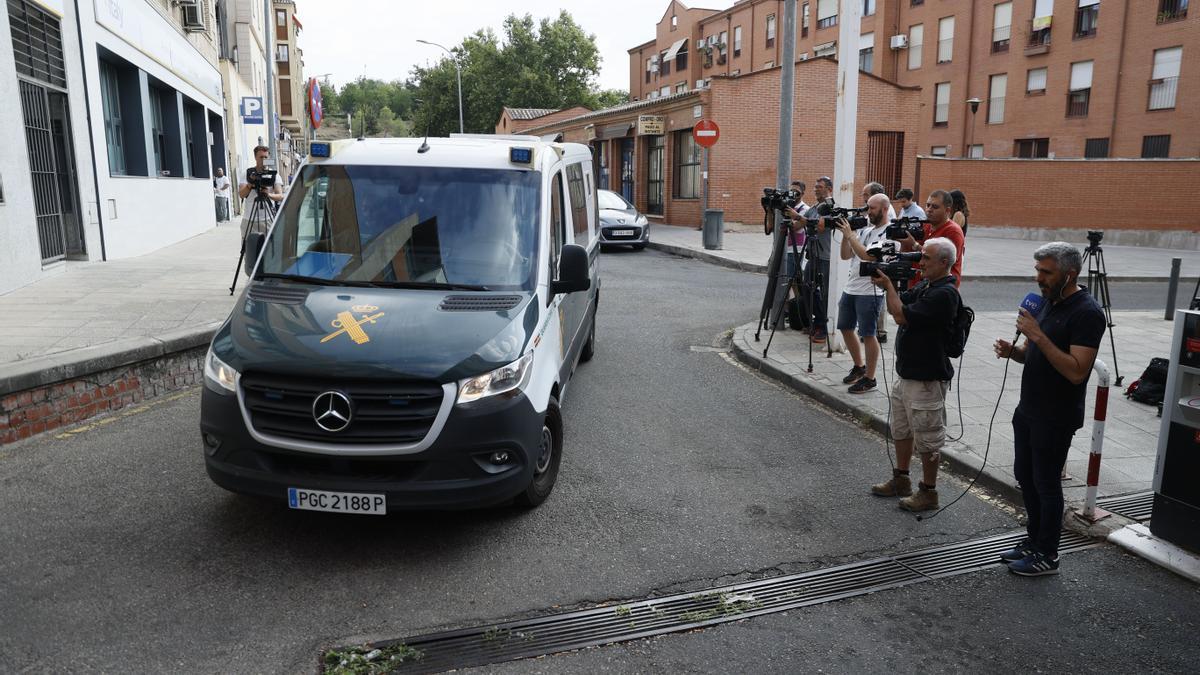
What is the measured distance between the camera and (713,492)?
545 cm

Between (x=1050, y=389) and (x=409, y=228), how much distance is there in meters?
3.80

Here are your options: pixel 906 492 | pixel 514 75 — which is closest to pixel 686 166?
pixel 906 492

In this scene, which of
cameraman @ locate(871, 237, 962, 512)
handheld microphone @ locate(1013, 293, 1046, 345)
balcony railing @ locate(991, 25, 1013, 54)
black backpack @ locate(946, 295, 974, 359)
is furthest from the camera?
balcony railing @ locate(991, 25, 1013, 54)

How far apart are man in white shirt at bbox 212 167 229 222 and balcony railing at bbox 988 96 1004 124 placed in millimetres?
33104

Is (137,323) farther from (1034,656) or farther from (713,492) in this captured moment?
(1034,656)

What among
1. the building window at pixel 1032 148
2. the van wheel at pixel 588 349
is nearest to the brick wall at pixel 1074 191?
the building window at pixel 1032 148

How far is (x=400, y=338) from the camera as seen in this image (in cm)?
439

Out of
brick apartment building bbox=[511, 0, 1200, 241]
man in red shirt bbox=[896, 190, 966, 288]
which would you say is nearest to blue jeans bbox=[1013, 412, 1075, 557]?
man in red shirt bbox=[896, 190, 966, 288]

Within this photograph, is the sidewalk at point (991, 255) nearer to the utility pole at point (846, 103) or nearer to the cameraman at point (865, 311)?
the utility pole at point (846, 103)

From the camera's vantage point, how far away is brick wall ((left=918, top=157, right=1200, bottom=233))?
25.3 metres

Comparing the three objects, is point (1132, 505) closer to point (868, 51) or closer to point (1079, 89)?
point (1079, 89)

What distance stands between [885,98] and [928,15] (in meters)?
17.6

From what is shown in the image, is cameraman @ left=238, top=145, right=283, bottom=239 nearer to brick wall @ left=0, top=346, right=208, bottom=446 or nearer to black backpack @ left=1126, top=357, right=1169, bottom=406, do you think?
brick wall @ left=0, top=346, right=208, bottom=446

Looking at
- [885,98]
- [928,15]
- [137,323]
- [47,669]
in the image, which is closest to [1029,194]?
[885,98]
